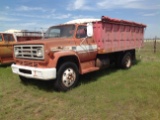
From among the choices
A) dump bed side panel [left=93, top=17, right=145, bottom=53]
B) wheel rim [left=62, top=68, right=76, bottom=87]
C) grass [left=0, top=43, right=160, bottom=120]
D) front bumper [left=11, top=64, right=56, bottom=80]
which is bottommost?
grass [left=0, top=43, right=160, bottom=120]

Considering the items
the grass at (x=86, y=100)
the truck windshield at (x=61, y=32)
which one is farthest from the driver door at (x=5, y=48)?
the truck windshield at (x=61, y=32)

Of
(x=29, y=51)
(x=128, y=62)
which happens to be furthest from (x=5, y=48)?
(x=128, y=62)

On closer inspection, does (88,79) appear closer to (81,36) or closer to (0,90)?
(81,36)

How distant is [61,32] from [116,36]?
2.81 meters

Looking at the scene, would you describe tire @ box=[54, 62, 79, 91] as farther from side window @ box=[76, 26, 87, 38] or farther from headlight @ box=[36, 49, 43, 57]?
side window @ box=[76, 26, 87, 38]

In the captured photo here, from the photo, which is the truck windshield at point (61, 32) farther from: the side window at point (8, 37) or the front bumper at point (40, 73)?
the side window at point (8, 37)

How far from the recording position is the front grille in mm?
5961

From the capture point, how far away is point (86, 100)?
5.57 meters

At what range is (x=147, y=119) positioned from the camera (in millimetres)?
4406

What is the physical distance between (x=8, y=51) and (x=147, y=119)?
8722mm

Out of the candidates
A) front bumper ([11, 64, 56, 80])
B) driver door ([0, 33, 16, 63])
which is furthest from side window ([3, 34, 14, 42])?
front bumper ([11, 64, 56, 80])

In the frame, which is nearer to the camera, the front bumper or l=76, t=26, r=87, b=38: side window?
the front bumper

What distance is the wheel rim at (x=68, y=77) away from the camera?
20.9 feet

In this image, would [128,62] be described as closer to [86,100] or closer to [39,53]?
[86,100]
